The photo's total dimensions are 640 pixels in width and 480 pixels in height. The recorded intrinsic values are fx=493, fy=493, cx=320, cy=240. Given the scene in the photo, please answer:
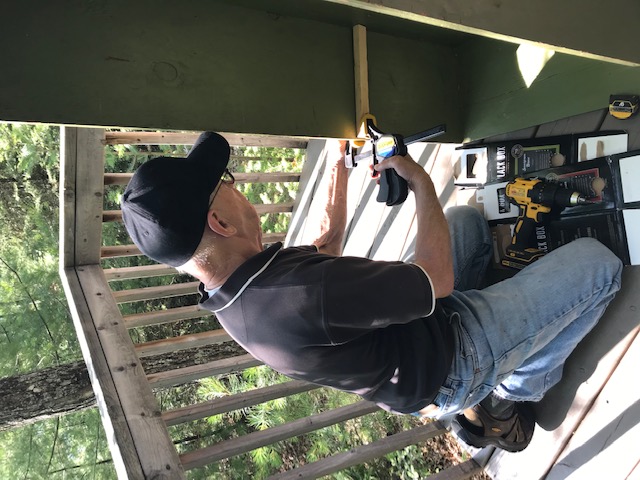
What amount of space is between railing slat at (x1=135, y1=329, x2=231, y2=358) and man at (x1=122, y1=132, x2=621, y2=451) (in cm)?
126

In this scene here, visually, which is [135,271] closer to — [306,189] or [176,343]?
[176,343]

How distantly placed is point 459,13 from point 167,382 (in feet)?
7.31

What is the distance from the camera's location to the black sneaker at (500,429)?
212cm

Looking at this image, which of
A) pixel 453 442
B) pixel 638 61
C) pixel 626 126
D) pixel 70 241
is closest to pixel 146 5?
pixel 70 241

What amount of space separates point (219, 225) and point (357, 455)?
1387 mm

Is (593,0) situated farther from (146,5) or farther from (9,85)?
(9,85)

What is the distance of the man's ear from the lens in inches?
57.1

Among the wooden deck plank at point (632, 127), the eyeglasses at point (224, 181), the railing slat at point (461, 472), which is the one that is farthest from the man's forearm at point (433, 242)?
the railing slat at point (461, 472)

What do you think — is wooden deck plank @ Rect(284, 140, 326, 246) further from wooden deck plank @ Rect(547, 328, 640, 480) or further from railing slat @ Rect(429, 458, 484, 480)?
wooden deck plank @ Rect(547, 328, 640, 480)

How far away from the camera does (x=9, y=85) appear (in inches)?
63.3

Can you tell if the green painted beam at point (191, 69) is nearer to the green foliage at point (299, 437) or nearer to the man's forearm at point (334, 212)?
the man's forearm at point (334, 212)

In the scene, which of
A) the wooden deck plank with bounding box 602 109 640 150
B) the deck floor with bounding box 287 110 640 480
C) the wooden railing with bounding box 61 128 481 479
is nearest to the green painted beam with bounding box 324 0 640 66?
the wooden deck plank with bounding box 602 109 640 150

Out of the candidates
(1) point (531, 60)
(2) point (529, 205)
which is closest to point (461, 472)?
(2) point (529, 205)

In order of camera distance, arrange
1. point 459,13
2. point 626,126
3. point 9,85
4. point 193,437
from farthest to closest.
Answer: point 193,437
point 626,126
point 9,85
point 459,13
